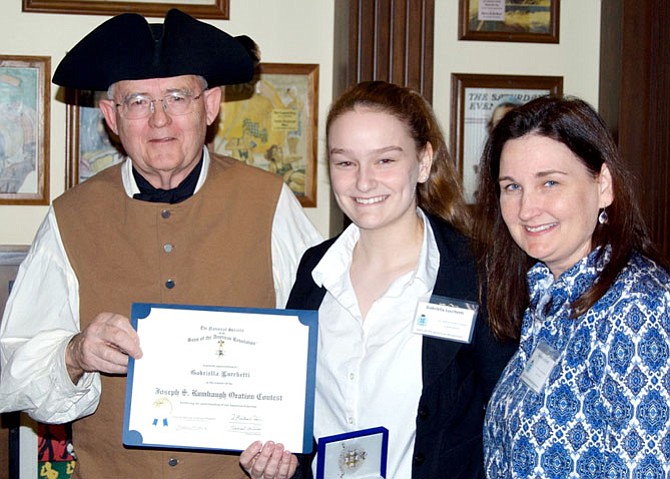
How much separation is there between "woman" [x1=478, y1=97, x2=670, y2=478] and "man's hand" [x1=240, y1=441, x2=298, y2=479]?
503 mm

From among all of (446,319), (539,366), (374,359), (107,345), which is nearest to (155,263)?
(107,345)

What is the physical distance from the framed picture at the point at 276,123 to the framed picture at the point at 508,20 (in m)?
0.65

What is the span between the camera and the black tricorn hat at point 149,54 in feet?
8.12

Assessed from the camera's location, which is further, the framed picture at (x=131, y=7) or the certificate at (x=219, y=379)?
the framed picture at (x=131, y=7)

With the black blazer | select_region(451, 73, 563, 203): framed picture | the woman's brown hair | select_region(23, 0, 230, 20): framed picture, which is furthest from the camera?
select_region(451, 73, 563, 203): framed picture

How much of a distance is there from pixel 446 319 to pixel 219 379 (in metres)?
0.59

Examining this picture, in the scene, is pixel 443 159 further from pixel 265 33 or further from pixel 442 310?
pixel 265 33

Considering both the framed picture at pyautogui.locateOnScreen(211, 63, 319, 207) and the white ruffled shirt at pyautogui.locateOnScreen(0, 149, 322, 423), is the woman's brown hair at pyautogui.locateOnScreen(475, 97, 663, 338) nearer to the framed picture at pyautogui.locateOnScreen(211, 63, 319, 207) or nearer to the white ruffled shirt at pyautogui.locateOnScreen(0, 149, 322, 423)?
the white ruffled shirt at pyautogui.locateOnScreen(0, 149, 322, 423)

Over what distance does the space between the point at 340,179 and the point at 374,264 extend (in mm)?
255

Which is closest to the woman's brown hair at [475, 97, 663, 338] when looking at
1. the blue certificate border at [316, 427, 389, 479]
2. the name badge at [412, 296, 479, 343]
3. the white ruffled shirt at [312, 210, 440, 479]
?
the name badge at [412, 296, 479, 343]

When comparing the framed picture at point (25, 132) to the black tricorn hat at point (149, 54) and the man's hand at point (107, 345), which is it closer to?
the black tricorn hat at point (149, 54)

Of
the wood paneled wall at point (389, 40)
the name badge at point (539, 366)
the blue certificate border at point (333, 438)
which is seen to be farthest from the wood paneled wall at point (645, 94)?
the blue certificate border at point (333, 438)

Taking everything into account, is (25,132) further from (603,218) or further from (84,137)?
(603,218)

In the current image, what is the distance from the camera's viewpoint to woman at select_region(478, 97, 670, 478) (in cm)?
176
